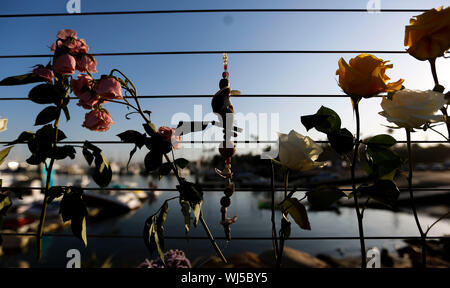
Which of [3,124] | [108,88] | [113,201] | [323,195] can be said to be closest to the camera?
[323,195]

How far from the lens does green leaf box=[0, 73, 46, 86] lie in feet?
2.22

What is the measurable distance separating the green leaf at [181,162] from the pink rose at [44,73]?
43cm

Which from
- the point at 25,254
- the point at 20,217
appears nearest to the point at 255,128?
the point at 20,217

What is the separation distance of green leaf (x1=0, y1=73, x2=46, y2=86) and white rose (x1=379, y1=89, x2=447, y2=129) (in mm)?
911

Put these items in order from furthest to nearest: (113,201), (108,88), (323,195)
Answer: (113,201) → (108,88) → (323,195)

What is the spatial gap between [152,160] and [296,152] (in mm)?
383

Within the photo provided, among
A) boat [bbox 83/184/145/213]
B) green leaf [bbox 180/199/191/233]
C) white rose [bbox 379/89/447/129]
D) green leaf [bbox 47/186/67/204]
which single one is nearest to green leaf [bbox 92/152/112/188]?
green leaf [bbox 47/186/67/204]

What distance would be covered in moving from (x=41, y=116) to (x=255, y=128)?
617 millimetres

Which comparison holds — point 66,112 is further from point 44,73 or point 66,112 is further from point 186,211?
point 186,211

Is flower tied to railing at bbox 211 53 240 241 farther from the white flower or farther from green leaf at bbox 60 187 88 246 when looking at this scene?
the white flower

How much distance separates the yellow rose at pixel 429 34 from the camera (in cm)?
52

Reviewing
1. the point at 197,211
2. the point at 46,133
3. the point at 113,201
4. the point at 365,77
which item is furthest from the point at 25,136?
the point at 113,201

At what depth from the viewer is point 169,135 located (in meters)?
0.68
